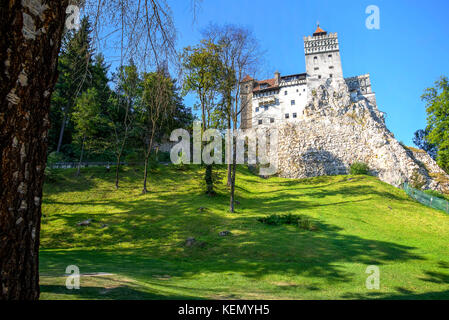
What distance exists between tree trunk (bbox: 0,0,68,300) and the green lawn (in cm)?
166

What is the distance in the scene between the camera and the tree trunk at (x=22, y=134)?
2148mm

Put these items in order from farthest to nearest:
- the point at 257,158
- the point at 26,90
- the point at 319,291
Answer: the point at 257,158
the point at 319,291
the point at 26,90

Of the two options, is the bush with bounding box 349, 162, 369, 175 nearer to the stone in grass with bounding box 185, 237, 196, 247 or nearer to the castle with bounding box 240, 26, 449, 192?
the castle with bounding box 240, 26, 449, 192

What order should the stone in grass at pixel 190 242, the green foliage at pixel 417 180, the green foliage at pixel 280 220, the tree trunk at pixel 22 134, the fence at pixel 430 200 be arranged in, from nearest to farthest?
the tree trunk at pixel 22 134 < the stone in grass at pixel 190 242 < the green foliage at pixel 280 220 < the fence at pixel 430 200 < the green foliage at pixel 417 180

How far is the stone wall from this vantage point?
39.2 meters

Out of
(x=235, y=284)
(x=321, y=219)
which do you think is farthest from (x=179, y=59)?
(x=321, y=219)

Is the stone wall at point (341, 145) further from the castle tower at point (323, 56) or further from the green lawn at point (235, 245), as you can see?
the green lawn at point (235, 245)

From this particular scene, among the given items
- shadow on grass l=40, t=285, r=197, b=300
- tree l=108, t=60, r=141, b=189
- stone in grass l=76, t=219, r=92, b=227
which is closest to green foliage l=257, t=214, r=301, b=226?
tree l=108, t=60, r=141, b=189

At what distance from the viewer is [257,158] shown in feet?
154

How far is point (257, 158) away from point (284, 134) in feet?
31.2

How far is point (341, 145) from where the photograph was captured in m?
47.2
